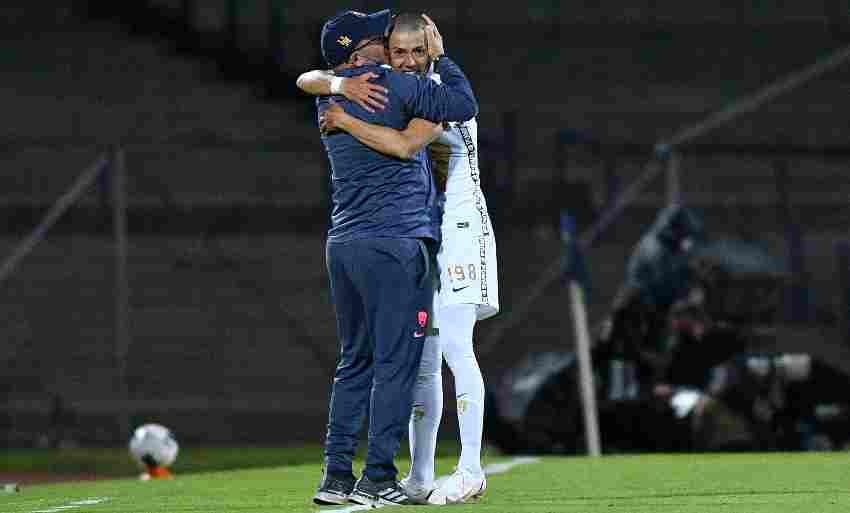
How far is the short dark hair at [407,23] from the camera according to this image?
23.7 feet

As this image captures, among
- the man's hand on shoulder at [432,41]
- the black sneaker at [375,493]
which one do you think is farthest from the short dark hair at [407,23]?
the black sneaker at [375,493]

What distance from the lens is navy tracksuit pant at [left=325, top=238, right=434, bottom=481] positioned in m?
7.21

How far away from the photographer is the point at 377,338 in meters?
7.23

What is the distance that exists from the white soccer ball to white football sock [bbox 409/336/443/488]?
4025mm

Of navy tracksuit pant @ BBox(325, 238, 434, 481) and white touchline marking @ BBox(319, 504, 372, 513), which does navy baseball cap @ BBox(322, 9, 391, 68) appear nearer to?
navy tracksuit pant @ BBox(325, 238, 434, 481)

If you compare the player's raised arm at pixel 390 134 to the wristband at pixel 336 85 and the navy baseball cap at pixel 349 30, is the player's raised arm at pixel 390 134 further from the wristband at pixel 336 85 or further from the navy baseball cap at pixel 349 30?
the navy baseball cap at pixel 349 30

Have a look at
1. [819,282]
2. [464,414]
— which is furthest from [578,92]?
[464,414]

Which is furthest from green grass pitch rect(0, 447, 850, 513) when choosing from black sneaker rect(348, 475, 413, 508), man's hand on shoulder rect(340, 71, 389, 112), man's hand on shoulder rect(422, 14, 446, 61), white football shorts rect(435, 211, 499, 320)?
man's hand on shoulder rect(422, 14, 446, 61)

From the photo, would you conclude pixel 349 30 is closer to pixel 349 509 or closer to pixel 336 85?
pixel 336 85

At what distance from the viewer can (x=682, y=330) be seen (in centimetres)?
1335

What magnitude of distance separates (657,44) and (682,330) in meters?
9.97

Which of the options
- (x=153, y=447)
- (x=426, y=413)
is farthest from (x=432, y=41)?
(x=153, y=447)

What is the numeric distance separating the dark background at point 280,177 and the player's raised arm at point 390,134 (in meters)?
8.13

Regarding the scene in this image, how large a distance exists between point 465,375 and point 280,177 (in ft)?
36.2
